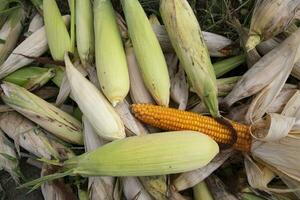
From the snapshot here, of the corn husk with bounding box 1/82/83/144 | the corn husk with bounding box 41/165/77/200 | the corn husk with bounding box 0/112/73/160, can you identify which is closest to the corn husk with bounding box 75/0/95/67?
the corn husk with bounding box 1/82/83/144

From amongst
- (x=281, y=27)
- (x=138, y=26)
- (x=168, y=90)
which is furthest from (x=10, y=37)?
(x=281, y=27)

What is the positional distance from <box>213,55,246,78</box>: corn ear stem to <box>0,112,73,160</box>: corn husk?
64 cm

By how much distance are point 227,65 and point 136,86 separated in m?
0.38

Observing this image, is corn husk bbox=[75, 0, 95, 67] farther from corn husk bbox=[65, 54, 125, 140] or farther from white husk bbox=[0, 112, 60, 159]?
white husk bbox=[0, 112, 60, 159]

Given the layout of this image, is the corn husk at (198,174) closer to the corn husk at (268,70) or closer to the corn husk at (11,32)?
the corn husk at (268,70)

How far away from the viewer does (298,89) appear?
5.97ft

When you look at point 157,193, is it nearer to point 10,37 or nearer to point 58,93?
point 58,93

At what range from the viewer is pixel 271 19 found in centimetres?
177

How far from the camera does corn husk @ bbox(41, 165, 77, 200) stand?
1.84 meters

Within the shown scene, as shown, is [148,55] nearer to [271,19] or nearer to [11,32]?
[271,19]

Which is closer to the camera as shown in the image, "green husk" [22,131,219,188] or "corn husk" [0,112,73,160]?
"green husk" [22,131,219,188]

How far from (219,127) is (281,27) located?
433 millimetres

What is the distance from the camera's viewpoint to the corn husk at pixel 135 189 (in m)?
1.74

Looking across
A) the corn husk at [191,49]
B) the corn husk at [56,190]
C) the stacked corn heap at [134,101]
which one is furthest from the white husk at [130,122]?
the corn husk at [56,190]
